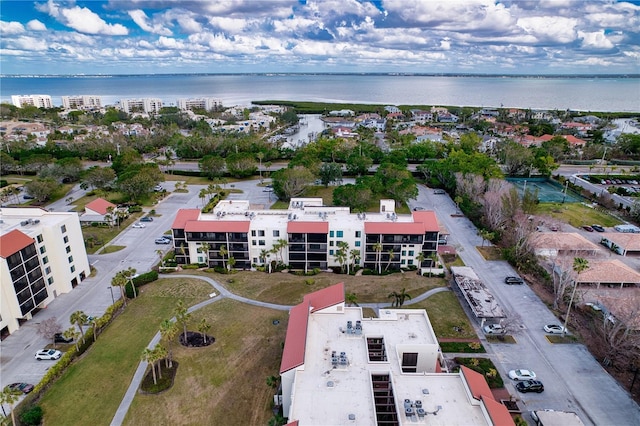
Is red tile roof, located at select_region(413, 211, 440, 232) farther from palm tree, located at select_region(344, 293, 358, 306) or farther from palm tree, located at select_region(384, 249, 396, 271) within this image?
palm tree, located at select_region(344, 293, 358, 306)

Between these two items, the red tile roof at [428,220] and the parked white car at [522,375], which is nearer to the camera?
the parked white car at [522,375]

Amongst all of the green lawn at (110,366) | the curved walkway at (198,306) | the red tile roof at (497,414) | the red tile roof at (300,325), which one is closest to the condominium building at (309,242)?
the curved walkway at (198,306)

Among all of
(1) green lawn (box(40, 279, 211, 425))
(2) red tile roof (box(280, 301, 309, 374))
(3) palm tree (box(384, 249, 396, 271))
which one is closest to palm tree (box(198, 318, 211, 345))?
(1) green lawn (box(40, 279, 211, 425))

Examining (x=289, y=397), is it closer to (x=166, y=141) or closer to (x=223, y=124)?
(x=166, y=141)

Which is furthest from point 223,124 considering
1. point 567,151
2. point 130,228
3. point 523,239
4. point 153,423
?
point 153,423

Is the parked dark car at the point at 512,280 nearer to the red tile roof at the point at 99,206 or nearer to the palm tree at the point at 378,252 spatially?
the palm tree at the point at 378,252

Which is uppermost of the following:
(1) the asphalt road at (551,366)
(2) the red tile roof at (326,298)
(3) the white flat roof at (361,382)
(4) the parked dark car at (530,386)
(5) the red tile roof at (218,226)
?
(5) the red tile roof at (218,226)
